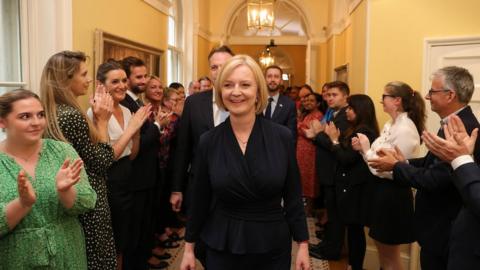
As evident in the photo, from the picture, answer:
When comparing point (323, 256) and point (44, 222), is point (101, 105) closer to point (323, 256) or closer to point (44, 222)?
point (44, 222)

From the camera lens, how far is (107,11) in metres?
3.82

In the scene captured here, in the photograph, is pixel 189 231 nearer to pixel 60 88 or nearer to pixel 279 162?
pixel 279 162

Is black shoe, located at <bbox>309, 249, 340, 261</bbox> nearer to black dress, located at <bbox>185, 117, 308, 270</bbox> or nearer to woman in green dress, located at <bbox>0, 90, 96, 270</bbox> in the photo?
black dress, located at <bbox>185, 117, 308, 270</bbox>

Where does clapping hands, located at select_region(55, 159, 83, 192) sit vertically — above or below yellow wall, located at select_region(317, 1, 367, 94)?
below

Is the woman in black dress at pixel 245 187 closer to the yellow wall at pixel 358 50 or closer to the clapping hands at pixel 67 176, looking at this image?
the clapping hands at pixel 67 176

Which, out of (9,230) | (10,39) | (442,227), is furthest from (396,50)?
(9,230)

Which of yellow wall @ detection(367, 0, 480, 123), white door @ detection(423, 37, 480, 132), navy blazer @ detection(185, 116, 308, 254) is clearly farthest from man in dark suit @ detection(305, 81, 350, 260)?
navy blazer @ detection(185, 116, 308, 254)

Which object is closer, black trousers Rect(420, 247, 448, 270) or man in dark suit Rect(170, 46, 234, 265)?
black trousers Rect(420, 247, 448, 270)

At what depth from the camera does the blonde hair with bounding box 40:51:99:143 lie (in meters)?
→ 1.98

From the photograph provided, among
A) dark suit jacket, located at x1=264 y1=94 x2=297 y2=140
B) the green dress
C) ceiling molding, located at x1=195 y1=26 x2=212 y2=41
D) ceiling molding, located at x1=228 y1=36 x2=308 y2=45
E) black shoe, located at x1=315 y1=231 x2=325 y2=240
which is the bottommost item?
black shoe, located at x1=315 y1=231 x2=325 y2=240

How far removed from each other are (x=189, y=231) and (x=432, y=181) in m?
1.18

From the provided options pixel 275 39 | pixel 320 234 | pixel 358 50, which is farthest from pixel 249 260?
pixel 275 39

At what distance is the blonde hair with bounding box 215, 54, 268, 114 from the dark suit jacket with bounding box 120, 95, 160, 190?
4.13 feet

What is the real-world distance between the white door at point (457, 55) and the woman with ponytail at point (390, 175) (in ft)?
3.77
